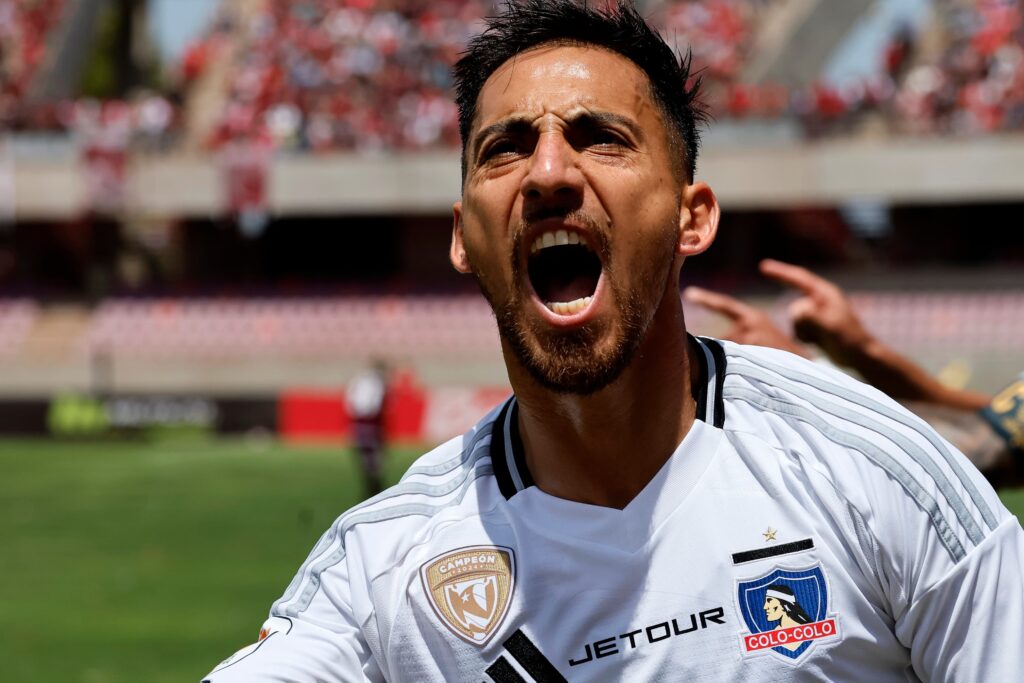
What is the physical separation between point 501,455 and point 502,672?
42cm

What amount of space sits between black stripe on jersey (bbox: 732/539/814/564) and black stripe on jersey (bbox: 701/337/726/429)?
25 cm

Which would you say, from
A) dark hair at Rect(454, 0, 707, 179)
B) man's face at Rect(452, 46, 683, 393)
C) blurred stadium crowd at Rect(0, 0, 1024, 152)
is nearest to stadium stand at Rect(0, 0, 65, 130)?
blurred stadium crowd at Rect(0, 0, 1024, 152)

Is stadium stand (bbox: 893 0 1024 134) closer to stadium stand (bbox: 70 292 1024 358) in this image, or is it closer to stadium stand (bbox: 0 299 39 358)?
stadium stand (bbox: 70 292 1024 358)

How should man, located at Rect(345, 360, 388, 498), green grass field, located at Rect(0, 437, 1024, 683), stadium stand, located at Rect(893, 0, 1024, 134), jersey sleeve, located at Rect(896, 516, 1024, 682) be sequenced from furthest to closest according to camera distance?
stadium stand, located at Rect(893, 0, 1024, 134)
man, located at Rect(345, 360, 388, 498)
green grass field, located at Rect(0, 437, 1024, 683)
jersey sleeve, located at Rect(896, 516, 1024, 682)

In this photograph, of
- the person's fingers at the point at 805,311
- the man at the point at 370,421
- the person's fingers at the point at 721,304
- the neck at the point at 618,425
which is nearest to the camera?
the neck at the point at 618,425

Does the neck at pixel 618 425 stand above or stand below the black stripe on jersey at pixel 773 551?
above

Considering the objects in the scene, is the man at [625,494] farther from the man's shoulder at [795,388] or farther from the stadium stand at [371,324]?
the stadium stand at [371,324]

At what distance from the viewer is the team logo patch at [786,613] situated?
2115 millimetres

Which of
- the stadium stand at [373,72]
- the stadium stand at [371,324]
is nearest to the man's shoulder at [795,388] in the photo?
the stadium stand at [371,324]

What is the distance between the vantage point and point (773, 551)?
2168mm

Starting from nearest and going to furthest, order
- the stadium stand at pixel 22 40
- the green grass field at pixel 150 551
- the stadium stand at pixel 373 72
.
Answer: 1. the green grass field at pixel 150 551
2. the stadium stand at pixel 373 72
3. the stadium stand at pixel 22 40

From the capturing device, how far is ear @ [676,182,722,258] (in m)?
2.37

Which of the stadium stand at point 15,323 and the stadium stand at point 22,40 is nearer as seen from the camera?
the stadium stand at point 15,323

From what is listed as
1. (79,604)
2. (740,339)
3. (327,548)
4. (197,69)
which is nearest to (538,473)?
(327,548)
